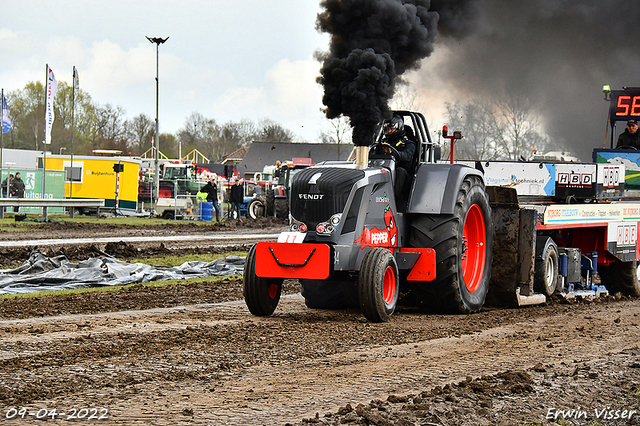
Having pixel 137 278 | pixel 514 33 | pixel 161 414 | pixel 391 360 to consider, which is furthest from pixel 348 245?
pixel 514 33

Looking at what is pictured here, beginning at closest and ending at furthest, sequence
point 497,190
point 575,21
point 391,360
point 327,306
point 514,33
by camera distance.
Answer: point 391,360 < point 327,306 < point 497,190 < point 514,33 < point 575,21

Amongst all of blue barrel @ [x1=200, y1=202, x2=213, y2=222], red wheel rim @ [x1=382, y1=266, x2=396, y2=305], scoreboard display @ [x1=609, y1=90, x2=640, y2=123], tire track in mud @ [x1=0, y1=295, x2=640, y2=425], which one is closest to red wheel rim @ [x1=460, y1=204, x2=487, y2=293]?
tire track in mud @ [x1=0, y1=295, x2=640, y2=425]

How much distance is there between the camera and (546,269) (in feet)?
34.8

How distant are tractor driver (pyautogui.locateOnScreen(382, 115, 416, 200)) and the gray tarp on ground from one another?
5.30 m

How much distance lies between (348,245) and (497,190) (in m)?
3.26

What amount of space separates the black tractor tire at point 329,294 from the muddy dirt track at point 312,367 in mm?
273

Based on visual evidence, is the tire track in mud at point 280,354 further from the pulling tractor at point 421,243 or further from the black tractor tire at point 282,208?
the black tractor tire at point 282,208

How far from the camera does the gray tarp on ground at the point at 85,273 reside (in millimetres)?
11488

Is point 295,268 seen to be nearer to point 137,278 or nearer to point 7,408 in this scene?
point 7,408

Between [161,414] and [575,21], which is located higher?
[575,21]

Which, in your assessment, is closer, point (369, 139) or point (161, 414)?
point (161, 414)

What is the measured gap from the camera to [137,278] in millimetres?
12258

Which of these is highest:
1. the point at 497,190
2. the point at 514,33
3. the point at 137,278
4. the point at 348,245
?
the point at 514,33
